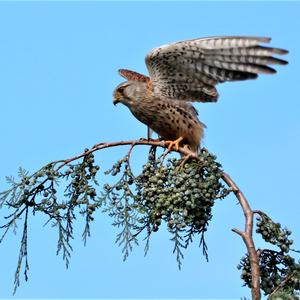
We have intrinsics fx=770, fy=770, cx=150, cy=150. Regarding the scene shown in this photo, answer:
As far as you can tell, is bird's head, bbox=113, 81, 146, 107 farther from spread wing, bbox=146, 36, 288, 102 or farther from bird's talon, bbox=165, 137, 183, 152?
bird's talon, bbox=165, 137, 183, 152

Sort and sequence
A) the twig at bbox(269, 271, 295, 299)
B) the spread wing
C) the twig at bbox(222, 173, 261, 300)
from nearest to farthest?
the twig at bbox(222, 173, 261, 300)
the twig at bbox(269, 271, 295, 299)
the spread wing

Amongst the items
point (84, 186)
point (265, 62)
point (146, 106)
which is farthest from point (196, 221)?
point (146, 106)

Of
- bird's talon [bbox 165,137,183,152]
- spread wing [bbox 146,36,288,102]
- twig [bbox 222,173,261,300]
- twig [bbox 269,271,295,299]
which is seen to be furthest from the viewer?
bird's talon [bbox 165,137,183,152]

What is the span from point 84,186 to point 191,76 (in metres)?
1.41

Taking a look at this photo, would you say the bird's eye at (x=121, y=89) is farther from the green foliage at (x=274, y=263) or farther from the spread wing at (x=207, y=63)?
the green foliage at (x=274, y=263)

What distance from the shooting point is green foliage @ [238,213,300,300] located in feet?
15.2

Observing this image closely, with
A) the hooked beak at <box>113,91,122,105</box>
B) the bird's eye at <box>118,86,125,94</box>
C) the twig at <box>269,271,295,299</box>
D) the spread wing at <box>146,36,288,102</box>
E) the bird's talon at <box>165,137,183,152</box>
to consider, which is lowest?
the twig at <box>269,271,295,299</box>

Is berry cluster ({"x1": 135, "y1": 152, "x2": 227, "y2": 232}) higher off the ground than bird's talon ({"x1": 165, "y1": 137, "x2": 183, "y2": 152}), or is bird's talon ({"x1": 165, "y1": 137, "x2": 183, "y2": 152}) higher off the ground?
bird's talon ({"x1": 165, "y1": 137, "x2": 183, "y2": 152})

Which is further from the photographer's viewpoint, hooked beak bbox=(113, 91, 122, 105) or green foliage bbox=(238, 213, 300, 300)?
hooked beak bbox=(113, 91, 122, 105)

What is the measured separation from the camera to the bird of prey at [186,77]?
5.43m

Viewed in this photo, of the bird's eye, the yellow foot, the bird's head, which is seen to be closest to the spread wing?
the yellow foot

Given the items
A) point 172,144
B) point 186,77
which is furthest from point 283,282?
point 186,77

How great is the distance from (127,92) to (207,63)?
4.83 feet

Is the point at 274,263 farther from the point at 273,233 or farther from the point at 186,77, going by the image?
the point at 186,77
